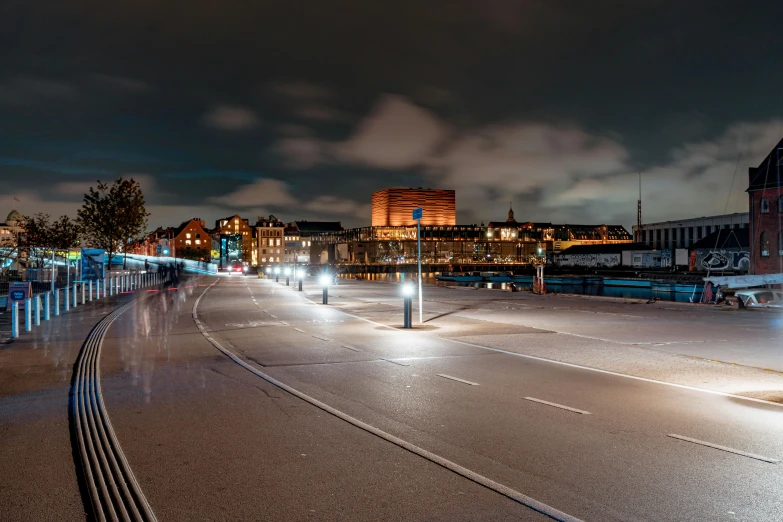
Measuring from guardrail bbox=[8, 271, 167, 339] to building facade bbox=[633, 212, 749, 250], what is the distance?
10216cm

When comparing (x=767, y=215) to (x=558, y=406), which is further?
(x=767, y=215)

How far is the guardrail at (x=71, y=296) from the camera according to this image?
21.1m

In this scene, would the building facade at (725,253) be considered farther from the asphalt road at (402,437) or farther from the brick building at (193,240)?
the brick building at (193,240)

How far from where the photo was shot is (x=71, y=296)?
35.0 m

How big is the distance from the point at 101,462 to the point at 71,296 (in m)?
31.8

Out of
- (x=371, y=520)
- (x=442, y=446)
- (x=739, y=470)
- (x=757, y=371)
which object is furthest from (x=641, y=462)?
(x=757, y=371)

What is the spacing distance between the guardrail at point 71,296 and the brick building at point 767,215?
59250 mm

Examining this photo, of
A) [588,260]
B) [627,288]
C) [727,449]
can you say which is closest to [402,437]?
[727,449]

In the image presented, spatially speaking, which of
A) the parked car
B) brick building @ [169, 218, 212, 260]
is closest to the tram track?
the parked car

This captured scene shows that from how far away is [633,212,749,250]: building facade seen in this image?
401 feet

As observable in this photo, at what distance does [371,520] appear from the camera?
5336 mm

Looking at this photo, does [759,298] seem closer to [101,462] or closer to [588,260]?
[101,462]

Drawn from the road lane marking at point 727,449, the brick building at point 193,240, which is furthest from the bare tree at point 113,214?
the brick building at point 193,240

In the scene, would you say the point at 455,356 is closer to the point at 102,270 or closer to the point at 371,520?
the point at 371,520
